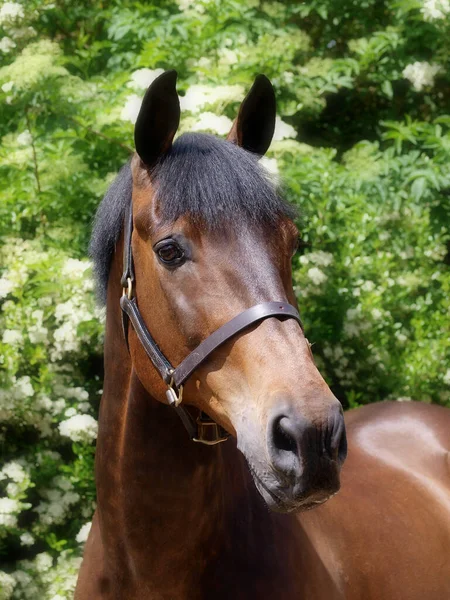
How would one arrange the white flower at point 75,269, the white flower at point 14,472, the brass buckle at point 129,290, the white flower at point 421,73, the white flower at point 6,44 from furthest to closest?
the white flower at point 421,73, the white flower at point 6,44, the white flower at point 75,269, the white flower at point 14,472, the brass buckle at point 129,290

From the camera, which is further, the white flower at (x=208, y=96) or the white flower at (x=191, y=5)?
the white flower at (x=191, y=5)

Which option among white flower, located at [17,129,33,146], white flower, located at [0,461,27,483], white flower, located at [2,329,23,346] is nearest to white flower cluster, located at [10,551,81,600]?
white flower, located at [0,461,27,483]

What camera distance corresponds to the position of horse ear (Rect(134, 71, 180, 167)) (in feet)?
4.98

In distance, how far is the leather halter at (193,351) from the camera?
4.39 feet

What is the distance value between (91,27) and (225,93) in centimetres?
154

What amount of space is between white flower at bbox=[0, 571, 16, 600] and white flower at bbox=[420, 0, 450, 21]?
379 centimetres

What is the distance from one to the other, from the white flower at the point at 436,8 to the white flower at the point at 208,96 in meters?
1.38

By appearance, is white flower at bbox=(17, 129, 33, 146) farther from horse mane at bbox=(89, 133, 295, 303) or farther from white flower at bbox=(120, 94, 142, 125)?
horse mane at bbox=(89, 133, 295, 303)

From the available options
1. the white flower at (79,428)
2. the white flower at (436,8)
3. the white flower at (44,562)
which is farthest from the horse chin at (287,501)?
the white flower at (436,8)

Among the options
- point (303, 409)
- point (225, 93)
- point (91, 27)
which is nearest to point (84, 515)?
point (225, 93)

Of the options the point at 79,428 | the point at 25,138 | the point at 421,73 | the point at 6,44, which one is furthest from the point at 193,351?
the point at 421,73

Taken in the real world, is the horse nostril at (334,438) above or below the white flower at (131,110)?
below

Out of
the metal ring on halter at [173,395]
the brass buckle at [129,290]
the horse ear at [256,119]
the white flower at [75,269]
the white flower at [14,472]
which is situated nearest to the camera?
the metal ring on halter at [173,395]

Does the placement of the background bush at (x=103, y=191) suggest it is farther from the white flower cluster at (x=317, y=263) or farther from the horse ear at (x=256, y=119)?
the horse ear at (x=256, y=119)
